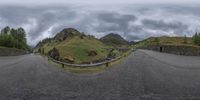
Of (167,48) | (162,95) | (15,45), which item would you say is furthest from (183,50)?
(15,45)

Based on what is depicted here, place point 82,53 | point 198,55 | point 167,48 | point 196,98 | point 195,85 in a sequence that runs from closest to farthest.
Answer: point 196,98 → point 195,85 → point 198,55 → point 167,48 → point 82,53

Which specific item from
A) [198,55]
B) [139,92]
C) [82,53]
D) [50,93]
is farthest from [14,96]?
[82,53]

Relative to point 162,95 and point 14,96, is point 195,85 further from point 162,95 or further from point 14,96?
point 14,96

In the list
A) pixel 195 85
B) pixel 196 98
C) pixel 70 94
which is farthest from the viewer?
pixel 195 85

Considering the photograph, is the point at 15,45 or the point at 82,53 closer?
the point at 15,45

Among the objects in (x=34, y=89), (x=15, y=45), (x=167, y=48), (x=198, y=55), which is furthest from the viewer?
(x=15, y=45)

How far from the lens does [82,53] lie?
565ft

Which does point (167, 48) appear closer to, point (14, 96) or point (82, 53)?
point (14, 96)

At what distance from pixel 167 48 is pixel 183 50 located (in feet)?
39.9

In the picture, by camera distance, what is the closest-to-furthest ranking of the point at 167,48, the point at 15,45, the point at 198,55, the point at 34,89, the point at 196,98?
1. the point at 196,98
2. the point at 34,89
3. the point at 198,55
4. the point at 167,48
5. the point at 15,45

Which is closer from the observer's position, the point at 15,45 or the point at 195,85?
the point at 195,85

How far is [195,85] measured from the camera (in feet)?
48.2

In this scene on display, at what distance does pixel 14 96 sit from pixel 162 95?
5350mm

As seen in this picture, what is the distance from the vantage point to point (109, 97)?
11125mm
